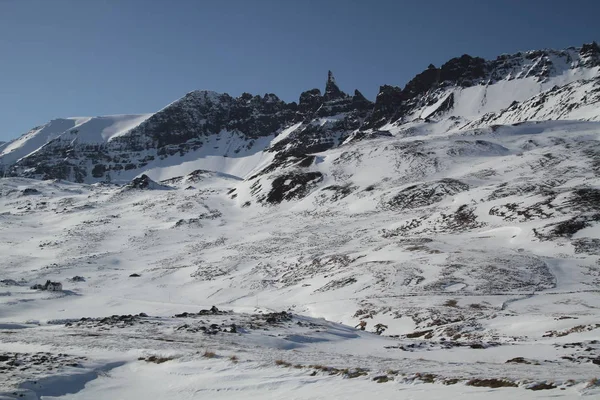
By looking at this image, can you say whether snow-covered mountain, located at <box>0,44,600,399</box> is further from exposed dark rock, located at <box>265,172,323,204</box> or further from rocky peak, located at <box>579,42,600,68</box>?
rocky peak, located at <box>579,42,600,68</box>

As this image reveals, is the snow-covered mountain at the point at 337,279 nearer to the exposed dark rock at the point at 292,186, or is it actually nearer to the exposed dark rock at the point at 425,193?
the exposed dark rock at the point at 425,193

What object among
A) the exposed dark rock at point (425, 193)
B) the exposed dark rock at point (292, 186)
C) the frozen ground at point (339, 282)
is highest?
the exposed dark rock at point (292, 186)

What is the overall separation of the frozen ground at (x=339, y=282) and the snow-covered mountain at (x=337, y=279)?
148 mm

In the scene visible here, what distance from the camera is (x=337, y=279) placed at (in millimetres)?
34188

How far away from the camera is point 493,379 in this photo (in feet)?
30.0

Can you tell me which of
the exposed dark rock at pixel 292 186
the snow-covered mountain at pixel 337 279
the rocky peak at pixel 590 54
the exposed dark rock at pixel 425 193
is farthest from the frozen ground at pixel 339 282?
the rocky peak at pixel 590 54

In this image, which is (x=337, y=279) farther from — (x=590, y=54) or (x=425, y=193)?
(x=590, y=54)

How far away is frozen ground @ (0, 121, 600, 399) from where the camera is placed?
11031 mm

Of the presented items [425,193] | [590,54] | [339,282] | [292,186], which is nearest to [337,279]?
[339,282]

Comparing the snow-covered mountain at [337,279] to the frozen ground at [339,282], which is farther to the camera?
the snow-covered mountain at [337,279]

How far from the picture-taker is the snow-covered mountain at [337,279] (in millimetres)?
11258

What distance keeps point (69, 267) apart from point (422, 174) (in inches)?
2380

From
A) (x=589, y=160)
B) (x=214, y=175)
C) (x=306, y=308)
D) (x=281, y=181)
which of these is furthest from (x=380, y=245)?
(x=214, y=175)

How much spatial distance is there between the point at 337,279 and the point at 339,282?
27.7 inches
